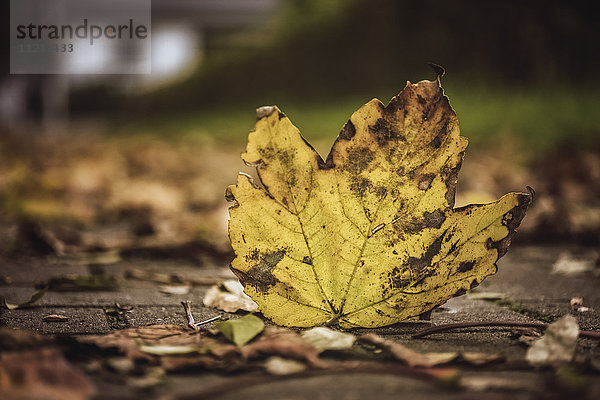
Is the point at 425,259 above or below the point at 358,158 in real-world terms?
below

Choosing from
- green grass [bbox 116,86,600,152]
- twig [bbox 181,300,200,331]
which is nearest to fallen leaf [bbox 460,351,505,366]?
twig [bbox 181,300,200,331]

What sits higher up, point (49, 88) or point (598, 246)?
point (49, 88)

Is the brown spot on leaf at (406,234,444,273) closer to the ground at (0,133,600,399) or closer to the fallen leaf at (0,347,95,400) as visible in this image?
the ground at (0,133,600,399)

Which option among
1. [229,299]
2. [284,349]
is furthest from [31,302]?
[284,349]

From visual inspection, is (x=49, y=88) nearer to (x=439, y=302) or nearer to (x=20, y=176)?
(x=20, y=176)

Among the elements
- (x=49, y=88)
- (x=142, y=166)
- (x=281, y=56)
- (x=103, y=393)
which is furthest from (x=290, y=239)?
(x=49, y=88)

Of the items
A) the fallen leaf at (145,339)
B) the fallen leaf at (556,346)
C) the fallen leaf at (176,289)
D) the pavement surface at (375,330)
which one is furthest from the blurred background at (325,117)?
the fallen leaf at (556,346)

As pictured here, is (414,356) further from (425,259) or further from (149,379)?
(149,379)
